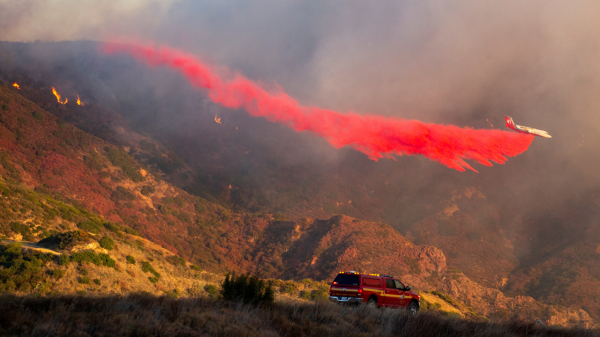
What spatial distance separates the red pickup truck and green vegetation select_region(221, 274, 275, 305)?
4.52 metres

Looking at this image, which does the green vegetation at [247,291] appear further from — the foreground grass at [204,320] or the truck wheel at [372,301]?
the truck wheel at [372,301]

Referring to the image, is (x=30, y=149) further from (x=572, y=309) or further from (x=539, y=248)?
(x=539, y=248)

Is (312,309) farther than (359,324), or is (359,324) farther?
(312,309)

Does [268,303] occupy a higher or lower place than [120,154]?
lower

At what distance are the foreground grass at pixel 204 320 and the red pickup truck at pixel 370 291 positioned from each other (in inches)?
Answer: 100

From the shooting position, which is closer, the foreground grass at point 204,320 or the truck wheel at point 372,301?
the foreground grass at point 204,320

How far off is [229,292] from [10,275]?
13374 millimetres

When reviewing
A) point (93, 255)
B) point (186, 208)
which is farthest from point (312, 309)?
point (186, 208)

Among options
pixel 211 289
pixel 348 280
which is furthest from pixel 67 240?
pixel 348 280

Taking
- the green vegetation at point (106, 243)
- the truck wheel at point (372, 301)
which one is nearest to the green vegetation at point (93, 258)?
the green vegetation at point (106, 243)

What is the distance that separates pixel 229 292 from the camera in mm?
15312

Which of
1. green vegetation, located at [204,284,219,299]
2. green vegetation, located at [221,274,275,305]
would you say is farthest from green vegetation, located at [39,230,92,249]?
green vegetation, located at [221,274,275,305]

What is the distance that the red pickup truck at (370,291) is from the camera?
58.5 feet

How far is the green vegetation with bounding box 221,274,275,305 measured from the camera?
14.8m
